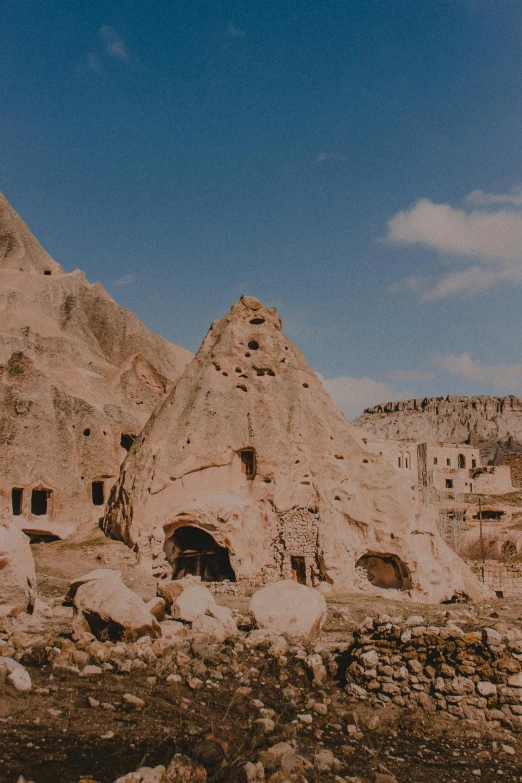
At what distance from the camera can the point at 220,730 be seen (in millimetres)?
6625

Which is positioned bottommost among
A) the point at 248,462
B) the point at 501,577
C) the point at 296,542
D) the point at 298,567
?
the point at 501,577

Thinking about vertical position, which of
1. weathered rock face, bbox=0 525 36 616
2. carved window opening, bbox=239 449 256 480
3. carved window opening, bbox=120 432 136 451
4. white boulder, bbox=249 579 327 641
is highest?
carved window opening, bbox=120 432 136 451

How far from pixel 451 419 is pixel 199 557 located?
98200mm

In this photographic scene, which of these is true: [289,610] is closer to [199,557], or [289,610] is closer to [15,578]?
[15,578]

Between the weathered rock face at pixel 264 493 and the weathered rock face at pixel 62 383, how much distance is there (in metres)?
2.62

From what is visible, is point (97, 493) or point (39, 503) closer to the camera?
point (39, 503)

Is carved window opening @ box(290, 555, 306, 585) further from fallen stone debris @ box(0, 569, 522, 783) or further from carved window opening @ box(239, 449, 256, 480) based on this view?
fallen stone debris @ box(0, 569, 522, 783)

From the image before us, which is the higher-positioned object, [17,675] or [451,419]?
[451,419]

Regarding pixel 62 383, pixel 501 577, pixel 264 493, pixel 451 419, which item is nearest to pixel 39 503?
pixel 62 383

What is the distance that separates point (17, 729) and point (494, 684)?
227 inches

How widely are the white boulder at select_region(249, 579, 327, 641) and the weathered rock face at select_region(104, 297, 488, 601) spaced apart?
696 centimetres

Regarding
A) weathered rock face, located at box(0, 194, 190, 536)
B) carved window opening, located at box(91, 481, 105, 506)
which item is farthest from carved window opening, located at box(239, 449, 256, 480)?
carved window opening, located at box(91, 481, 105, 506)

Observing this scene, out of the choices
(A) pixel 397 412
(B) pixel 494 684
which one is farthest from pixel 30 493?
(A) pixel 397 412

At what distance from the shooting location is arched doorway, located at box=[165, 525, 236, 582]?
68.9ft
